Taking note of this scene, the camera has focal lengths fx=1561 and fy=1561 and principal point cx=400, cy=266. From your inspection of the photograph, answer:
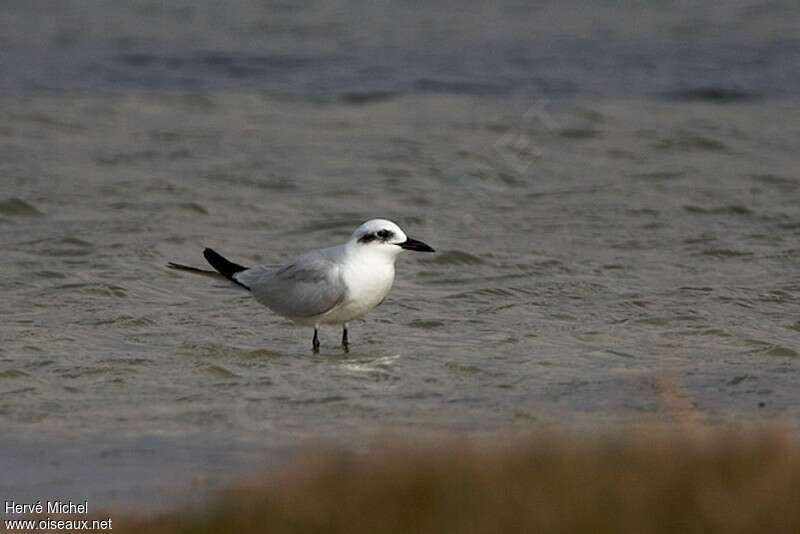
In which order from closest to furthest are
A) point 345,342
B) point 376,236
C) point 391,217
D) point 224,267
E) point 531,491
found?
point 531,491 < point 376,236 < point 345,342 < point 224,267 < point 391,217

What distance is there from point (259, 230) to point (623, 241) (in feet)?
10.8

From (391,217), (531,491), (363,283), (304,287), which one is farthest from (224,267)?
(531,491)

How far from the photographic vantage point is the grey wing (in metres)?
9.92

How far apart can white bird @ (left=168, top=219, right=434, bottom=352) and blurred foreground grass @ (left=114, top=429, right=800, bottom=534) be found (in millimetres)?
3896

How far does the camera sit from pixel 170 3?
2727 centimetres

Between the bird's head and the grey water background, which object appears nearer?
the grey water background

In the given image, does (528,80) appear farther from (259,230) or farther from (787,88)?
(259,230)

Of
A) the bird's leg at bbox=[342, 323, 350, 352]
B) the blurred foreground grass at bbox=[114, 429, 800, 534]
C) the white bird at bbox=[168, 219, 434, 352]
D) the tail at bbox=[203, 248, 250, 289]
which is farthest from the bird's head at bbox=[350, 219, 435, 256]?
the blurred foreground grass at bbox=[114, 429, 800, 534]

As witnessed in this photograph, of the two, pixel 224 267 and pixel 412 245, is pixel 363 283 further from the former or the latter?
pixel 224 267

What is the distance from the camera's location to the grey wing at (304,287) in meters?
9.92

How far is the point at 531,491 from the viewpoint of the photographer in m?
5.48

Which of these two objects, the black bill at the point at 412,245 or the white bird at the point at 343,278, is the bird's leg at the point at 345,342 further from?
the black bill at the point at 412,245

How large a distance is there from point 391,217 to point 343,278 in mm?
5193

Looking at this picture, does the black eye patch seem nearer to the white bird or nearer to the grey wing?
the white bird
